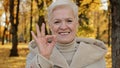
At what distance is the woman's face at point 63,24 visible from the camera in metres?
2.57

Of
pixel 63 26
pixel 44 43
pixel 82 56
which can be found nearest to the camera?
pixel 44 43

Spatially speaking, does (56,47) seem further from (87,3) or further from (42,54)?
(87,3)

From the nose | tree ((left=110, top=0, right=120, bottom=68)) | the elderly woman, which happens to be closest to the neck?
the elderly woman

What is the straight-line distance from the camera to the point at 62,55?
265 centimetres

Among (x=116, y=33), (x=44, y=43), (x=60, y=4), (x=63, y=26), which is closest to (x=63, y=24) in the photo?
(x=63, y=26)

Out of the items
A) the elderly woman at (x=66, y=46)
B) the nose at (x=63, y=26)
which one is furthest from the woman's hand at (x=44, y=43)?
the nose at (x=63, y=26)

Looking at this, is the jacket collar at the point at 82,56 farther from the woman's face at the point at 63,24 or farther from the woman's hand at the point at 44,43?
the woman's hand at the point at 44,43

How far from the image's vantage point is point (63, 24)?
257 cm

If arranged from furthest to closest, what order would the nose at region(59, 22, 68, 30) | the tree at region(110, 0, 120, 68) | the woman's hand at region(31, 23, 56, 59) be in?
the tree at region(110, 0, 120, 68)
the nose at region(59, 22, 68, 30)
the woman's hand at region(31, 23, 56, 59)

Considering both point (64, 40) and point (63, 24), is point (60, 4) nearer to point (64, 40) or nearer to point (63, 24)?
point (63, 24)

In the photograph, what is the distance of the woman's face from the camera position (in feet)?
8.44

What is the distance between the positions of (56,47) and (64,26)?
0.20 m

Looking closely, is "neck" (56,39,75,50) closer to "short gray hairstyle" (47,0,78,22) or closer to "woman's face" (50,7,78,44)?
"woman's face" (50,7,78,44)

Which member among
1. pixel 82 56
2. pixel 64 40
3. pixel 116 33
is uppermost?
pixel 64 40
